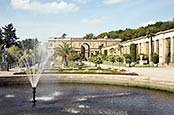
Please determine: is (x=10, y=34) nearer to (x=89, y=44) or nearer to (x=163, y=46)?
(x=89, y=44)

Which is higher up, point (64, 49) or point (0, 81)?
point (64, 49)

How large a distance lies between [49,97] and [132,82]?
10.1m

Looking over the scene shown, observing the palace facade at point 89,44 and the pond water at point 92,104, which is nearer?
the pond water at point 92,104

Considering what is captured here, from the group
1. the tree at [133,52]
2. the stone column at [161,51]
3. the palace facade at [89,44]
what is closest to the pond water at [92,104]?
the stone column at [161,51]

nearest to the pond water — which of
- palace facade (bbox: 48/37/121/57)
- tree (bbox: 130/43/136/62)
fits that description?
tree (bbox: 130/43/136/62)

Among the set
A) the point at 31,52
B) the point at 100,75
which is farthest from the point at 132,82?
the point at 31,52

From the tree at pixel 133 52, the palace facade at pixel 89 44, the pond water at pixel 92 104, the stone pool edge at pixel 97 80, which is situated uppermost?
the palace facade at pixel 89 44

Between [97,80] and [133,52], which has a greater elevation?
[133,52]

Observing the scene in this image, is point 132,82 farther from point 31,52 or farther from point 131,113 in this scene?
point 31,52

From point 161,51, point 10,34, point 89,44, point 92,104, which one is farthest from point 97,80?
point 89,44

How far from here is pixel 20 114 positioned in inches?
→ 579

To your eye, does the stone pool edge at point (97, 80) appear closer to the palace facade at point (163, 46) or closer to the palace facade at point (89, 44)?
the palace facade at point (163, 46)

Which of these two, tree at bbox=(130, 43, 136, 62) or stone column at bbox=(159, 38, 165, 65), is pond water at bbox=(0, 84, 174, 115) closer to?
stone column at bbox=(159, 38, 165, 65)

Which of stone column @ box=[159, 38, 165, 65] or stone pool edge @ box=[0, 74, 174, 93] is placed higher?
stone column @ box=[159, 38, 165, 65]
